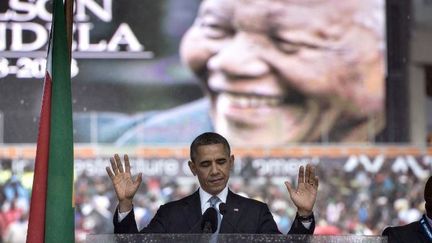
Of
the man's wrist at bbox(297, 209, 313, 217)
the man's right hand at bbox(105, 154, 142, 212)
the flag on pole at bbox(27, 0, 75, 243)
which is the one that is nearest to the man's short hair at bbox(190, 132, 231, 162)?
the man's right hand at bbox(105, 154, 142, 212)

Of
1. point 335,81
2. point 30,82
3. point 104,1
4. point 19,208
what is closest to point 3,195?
point 19,208

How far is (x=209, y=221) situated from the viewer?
184 inches

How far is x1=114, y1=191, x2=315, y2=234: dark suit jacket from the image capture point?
15.9 feet

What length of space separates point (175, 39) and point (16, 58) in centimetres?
104

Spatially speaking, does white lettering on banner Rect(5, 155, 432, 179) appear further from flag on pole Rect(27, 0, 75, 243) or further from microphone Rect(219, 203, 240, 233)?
microphone Rect(219, 203, 240, 233)

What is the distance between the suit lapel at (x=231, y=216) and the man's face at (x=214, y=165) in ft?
0.26

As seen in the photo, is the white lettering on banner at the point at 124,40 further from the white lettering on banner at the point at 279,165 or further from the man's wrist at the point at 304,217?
the man's wrist at the point at 304,217

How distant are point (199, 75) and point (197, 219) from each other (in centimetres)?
310

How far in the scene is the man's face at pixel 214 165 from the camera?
4.86m

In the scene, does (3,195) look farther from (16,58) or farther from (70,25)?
(70,25)

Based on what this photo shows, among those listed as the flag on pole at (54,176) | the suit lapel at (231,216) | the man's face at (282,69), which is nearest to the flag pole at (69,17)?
the flag on pole at (54,176)

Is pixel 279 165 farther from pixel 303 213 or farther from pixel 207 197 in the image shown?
pixel 303 213

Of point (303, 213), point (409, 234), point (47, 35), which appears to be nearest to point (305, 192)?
point (303, 213)

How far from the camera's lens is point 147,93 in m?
7.95
